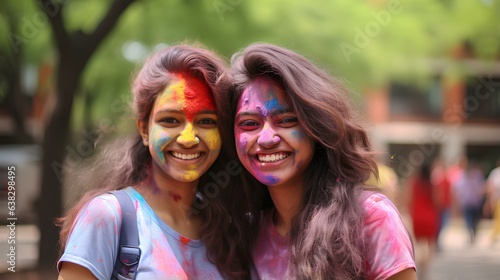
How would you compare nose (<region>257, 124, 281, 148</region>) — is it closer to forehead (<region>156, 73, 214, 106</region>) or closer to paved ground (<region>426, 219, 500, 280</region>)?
forehead (<region>156, 73, 214, 106</region>)

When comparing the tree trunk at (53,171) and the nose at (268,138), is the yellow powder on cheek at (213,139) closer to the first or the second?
the nose at (268,138)

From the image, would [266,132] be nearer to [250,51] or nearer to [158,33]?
[250,51]

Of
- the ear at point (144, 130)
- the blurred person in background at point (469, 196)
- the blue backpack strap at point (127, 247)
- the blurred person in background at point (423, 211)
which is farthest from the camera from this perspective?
the blurred person in background at point (469, 196)

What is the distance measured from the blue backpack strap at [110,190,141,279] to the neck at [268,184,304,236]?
0.68 metres

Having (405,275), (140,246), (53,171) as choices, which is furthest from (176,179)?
(53,171)

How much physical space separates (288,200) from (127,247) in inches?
30.8

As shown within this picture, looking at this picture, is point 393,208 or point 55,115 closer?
point 393,208

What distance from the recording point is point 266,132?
2.71 meters

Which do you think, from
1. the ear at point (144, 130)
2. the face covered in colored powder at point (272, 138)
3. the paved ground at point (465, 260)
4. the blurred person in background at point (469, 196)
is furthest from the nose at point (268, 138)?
the blurred person in background at point (469, 196)

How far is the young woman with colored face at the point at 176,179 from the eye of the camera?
2699 millimetres

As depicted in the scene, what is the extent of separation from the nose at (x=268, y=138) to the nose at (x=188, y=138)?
30 cm

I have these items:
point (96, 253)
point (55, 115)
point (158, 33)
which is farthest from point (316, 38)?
point (96, 253)

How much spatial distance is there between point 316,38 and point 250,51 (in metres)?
7.14

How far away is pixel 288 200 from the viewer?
288cm
